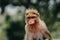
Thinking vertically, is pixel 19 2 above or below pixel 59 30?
above

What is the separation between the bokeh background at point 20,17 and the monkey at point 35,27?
4.69 metres

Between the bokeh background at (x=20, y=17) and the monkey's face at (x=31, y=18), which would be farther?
the bokeh background at (x=20, y=17)

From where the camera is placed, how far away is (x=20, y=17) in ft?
28.7

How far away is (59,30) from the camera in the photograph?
8.88 metres

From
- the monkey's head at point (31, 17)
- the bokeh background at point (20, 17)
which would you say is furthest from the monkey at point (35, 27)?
the bokeh background at point (20, 17)

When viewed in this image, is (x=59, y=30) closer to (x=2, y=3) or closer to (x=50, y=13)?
(x=50, y=13)

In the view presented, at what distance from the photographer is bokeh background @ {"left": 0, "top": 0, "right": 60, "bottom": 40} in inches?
345

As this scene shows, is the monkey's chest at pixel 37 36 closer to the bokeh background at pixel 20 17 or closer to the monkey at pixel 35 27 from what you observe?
the monkey at pixel 35 27

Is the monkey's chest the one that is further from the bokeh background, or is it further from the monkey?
the bokeh background

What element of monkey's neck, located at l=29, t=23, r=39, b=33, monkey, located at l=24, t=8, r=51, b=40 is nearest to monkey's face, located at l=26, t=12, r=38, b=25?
monkey, located at l=24, t=8, r=51, b=40

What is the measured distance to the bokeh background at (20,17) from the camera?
876 cm

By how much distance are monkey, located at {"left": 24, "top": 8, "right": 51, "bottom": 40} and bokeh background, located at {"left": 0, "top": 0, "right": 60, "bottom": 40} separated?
Answer: 15.4 feet

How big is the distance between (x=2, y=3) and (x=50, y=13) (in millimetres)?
1766

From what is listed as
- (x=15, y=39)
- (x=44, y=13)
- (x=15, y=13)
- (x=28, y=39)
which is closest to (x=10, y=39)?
(x=15, y=39)
